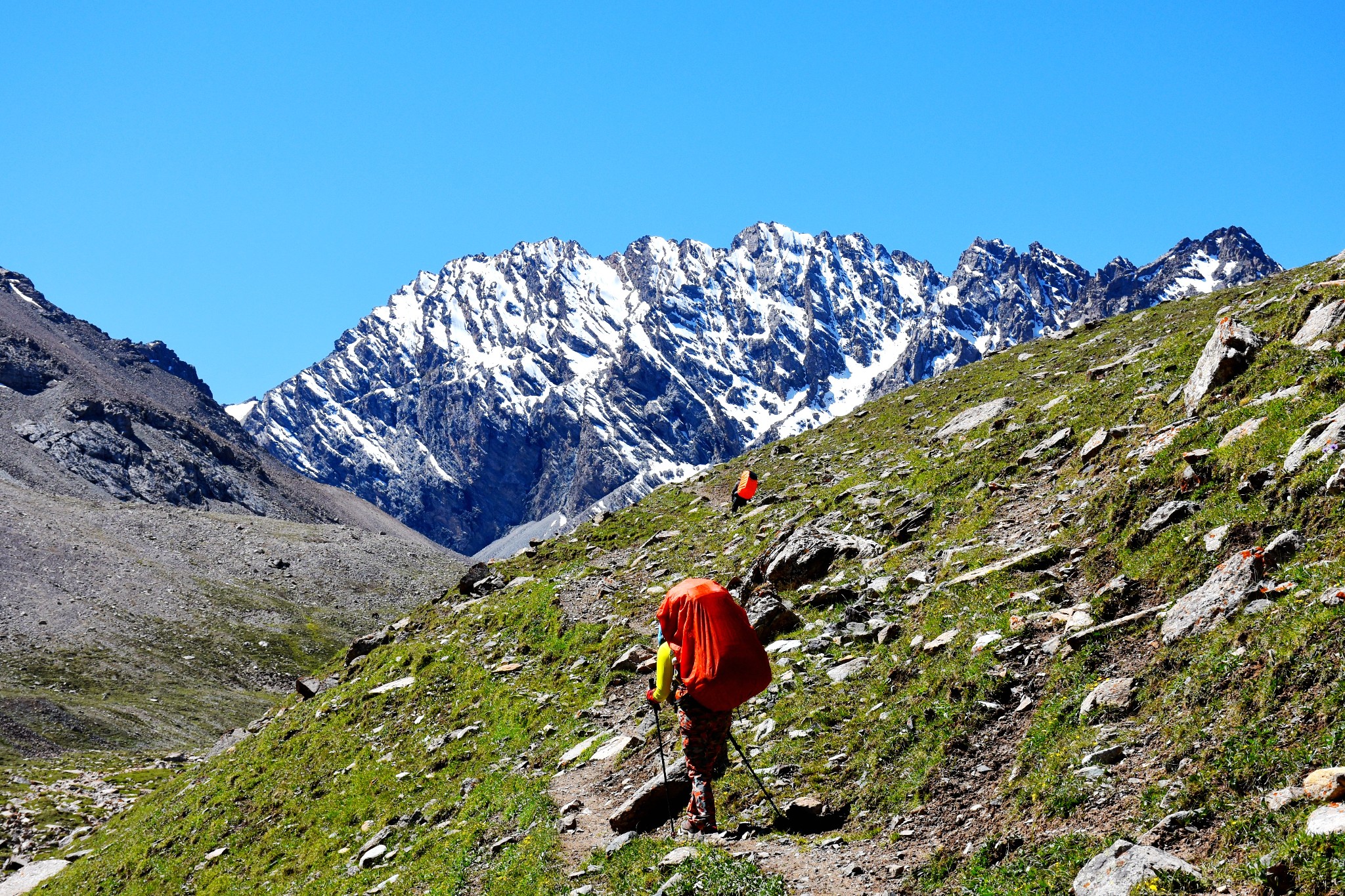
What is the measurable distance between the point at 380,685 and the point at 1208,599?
24022 mm

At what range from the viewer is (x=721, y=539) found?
104 ft

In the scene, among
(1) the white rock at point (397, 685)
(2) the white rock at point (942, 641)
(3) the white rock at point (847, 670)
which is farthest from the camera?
(1) the white rock at point (397, 685)

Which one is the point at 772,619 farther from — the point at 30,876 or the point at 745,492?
the point at 30,876

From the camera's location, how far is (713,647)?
505 inches

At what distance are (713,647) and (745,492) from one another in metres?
22.0

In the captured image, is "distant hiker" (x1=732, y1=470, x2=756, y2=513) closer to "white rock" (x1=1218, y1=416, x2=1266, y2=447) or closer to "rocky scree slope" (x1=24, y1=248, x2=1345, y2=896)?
"rocky scree slope" (x1=24, y1=248, x2=1345, y2=896)

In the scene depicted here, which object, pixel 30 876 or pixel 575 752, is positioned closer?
pixel 575 752

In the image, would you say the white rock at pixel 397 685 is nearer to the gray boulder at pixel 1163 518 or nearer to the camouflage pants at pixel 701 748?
the camouflage pants at pixel 701 748

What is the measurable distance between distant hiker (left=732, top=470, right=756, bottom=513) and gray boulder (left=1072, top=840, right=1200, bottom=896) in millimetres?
25959


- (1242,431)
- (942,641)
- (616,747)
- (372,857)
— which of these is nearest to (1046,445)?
(1242,431)

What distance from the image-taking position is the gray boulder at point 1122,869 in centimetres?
768

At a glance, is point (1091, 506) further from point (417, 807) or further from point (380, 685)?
point (380, 685)

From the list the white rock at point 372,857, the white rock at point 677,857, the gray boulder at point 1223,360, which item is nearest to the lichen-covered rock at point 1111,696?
the white rock at point 677,857

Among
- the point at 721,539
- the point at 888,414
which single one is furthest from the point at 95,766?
the point at 888,414
